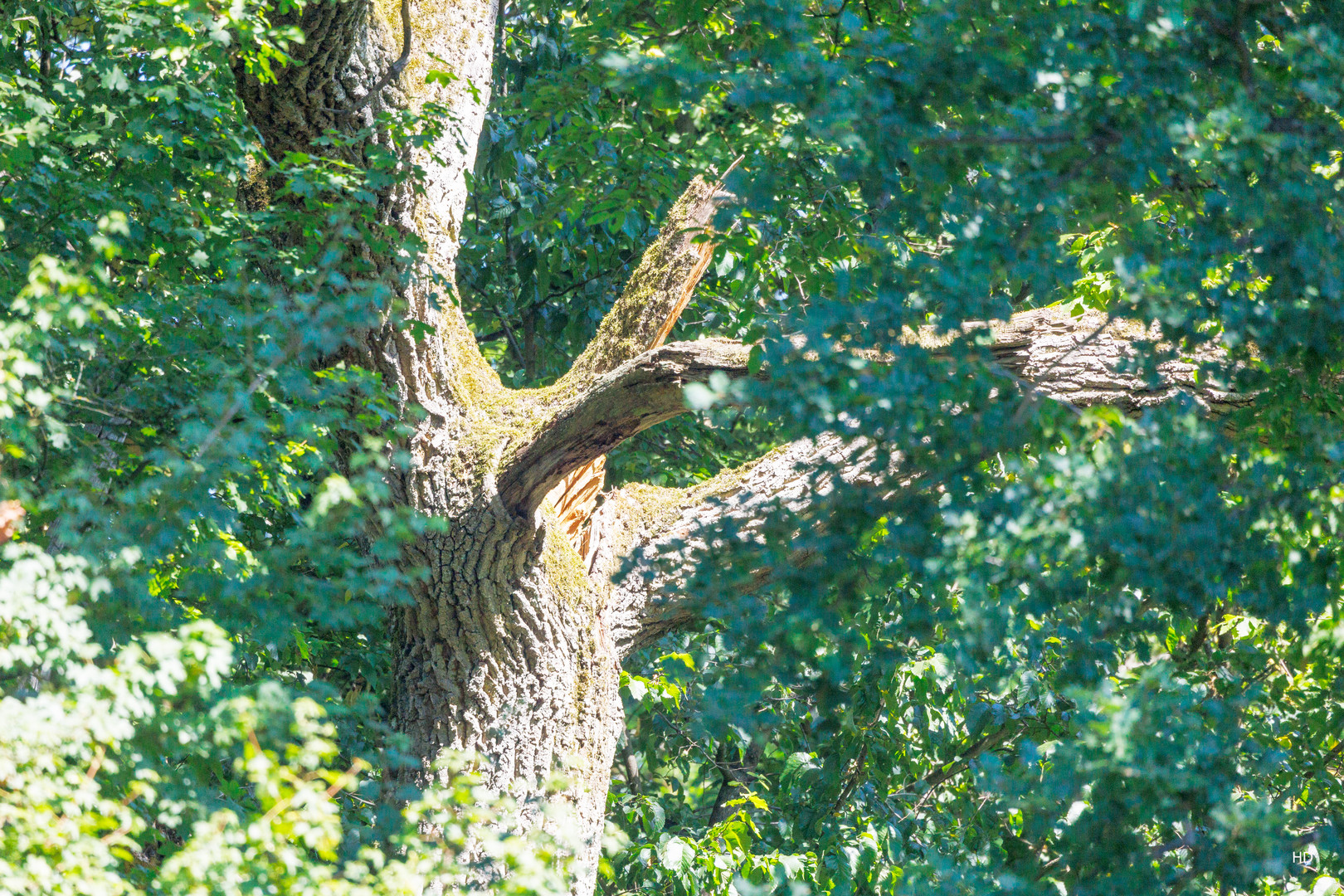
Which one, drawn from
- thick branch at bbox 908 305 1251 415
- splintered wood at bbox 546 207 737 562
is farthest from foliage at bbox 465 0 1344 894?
splintered wood at bbox 546 207 737 562

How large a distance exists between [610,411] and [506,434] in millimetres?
487

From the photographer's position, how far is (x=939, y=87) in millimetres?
2555

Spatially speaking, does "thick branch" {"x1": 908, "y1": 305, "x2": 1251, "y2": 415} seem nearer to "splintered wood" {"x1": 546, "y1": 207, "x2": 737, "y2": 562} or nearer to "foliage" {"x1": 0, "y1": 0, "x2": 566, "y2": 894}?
"splintered wood" {"x1": 546, "y1": 207, "x2": 737, "y2": 562}

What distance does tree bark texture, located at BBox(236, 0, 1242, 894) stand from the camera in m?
4.15

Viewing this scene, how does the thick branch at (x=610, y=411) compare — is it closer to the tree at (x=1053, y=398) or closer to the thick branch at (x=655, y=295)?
the thick branch at (x=655, y=295)

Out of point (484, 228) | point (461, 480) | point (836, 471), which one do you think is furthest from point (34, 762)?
point (484, 228)

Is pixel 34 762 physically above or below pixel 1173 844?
above

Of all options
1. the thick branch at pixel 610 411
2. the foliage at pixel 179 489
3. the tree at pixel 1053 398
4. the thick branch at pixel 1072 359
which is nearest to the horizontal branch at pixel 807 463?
the thick branch at pixel 1072 359

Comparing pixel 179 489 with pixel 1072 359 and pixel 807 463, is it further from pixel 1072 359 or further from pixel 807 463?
pixel 1072 359

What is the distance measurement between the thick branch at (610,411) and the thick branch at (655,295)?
1.42ft

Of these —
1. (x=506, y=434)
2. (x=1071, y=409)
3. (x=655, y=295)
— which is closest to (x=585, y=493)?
(x=506, y=434)

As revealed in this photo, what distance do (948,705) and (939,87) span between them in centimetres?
356

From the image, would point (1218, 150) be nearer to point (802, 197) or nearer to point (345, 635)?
point (802, 197)

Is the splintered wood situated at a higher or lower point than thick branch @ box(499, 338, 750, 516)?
higher
